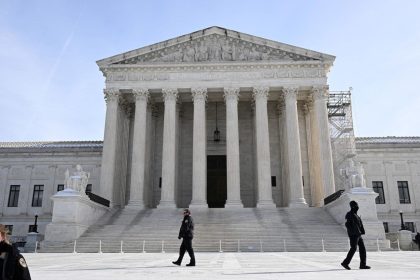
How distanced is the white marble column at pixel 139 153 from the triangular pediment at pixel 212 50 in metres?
3.78

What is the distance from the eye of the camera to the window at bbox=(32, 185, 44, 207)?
153ft

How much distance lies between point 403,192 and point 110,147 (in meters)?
32.5

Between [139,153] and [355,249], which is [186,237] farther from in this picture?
[139,153]

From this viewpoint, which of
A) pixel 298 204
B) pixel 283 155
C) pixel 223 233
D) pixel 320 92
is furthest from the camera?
pixel 283 155

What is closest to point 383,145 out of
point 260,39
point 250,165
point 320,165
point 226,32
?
point 320,165

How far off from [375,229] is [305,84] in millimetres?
16775

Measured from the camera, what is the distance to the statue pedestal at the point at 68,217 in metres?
27.5

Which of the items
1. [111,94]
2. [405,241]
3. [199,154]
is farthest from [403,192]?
[111,94]

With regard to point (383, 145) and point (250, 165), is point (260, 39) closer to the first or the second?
point (250, 165)

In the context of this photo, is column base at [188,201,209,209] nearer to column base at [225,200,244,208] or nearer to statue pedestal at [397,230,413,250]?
column base at [225,200,244,208]

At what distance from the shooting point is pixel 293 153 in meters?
37.0

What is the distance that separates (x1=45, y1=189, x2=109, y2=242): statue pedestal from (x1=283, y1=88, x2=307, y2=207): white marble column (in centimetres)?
1789

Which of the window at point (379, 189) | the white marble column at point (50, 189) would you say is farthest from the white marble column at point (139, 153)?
the window at point (379, 189)

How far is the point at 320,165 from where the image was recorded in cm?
3750
